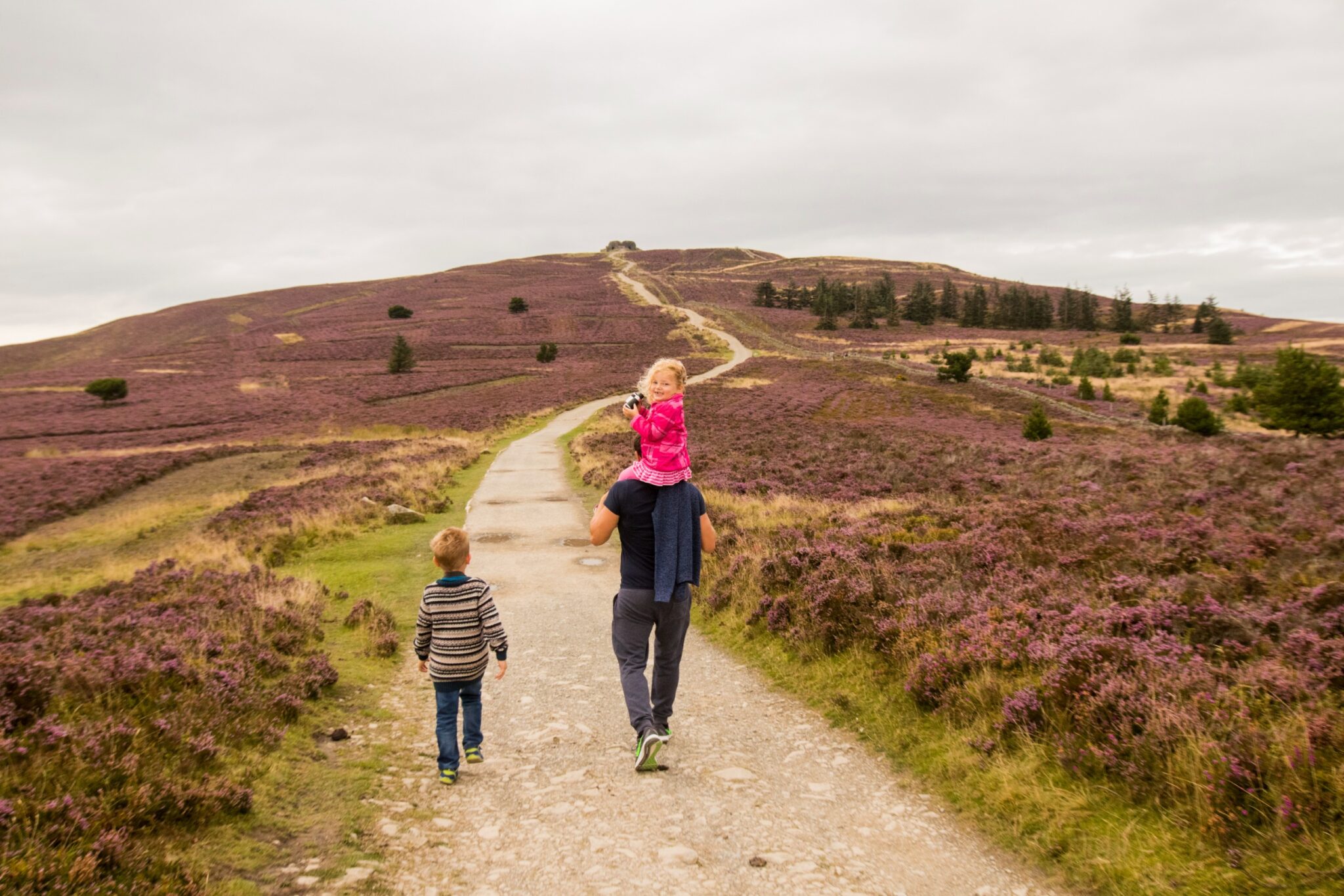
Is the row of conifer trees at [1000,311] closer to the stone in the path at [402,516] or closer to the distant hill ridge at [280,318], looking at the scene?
the distant hill ridge at [280,318]

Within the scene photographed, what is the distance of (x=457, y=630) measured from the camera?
5.23 meters

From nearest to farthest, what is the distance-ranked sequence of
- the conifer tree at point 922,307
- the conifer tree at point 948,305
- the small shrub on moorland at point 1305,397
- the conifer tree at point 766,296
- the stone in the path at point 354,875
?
the stone in the path at point 354,875, the small shrub on moorland at point 1305,397, the conifer tree at point 922,307, the conifer tree at point 948,305, the conifer tree at point 766,296

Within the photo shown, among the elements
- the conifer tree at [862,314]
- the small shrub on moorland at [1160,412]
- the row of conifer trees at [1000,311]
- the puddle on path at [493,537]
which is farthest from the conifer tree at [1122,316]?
the puddle on path at [493,537]

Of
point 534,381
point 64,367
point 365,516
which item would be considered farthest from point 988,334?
point 64,367

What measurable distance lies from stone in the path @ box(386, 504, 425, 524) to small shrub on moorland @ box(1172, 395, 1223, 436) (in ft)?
106

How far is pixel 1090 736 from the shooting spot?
15.3 ft

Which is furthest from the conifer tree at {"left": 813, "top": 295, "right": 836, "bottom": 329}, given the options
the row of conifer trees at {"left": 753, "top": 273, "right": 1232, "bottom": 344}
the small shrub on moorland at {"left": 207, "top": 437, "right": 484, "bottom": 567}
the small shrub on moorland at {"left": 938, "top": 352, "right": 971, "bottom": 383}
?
the small shrub on moorland at {"left": 207, "top": 437, "right": 484, "bottom": 567}

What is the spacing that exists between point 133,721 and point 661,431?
4328 millimetres

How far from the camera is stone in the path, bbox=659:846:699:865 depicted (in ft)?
13.5

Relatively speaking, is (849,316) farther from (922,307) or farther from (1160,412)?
(1160,412)

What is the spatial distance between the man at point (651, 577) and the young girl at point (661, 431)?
0.10 meters

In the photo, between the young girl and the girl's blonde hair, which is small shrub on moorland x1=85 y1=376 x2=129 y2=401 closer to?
the girl's blonde hair

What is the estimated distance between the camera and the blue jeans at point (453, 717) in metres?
5.18

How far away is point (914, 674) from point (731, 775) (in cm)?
199
